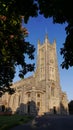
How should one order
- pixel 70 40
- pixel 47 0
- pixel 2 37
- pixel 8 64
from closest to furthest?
pixel 47 0 → pixel 70 40 → pixel 2 37 → pixel 8 64

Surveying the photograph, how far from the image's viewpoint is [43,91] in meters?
77.8

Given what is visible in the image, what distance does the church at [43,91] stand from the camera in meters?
75.3

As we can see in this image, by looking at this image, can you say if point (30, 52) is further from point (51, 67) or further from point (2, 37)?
point (51, 67)

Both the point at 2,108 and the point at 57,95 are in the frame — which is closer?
the point at 57,95

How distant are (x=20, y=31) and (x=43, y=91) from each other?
211 feet

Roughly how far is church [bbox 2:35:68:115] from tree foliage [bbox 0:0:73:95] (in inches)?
2271

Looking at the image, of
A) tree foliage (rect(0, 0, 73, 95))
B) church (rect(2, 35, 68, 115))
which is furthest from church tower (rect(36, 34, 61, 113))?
tree foliage (rect(0, 0, 73, 95))

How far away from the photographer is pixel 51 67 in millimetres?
83062

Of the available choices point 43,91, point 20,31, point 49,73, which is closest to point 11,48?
point 20,31

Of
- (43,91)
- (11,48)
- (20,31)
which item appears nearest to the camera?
(11,48)

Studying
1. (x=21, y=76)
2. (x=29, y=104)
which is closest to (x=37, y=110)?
(x=29, y=104)

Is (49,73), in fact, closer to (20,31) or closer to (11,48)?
(20,31)

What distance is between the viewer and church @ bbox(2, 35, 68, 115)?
7531 cm

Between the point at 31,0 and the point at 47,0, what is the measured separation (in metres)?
0.52
